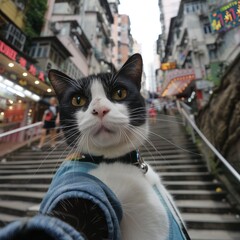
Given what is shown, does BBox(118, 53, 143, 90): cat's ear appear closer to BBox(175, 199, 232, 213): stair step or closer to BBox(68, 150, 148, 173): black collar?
BBox(68, 150, 148, 173): black collar

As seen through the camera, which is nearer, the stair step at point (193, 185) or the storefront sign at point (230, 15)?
the storefront sign at point (230, 15)

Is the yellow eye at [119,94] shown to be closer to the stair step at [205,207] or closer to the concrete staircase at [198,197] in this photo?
the concrete staircase at [198,197]

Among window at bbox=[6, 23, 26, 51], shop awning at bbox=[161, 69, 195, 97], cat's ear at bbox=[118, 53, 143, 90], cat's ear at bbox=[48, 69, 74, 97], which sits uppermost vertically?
shop awning at bbox=[161, 69, 195, 97]

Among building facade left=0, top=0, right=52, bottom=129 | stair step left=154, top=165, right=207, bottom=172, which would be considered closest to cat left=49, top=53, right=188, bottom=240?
stair step left=154, top=165, right=207, bottom=172

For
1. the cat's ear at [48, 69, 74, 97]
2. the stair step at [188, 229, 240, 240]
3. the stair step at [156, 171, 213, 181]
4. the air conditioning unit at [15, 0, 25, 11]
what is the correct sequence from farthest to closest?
the air conditioning unit at [15, 0, 25, 11], the stair step at [156, 171, 213, 181], the stair step at [188, 229, 240, 240], the cat's ear at [48, 69, 74, 97]

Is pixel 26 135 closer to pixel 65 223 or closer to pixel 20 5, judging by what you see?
pixel 65 223

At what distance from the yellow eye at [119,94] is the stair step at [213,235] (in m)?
2.50

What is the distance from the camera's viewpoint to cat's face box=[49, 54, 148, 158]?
1.10m

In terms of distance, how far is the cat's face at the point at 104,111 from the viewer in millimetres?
1101

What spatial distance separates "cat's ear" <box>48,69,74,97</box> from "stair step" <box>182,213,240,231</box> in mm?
2826

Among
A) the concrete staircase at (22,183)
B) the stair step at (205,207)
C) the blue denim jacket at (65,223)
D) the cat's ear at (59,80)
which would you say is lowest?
the concrete staircase at (22,183)

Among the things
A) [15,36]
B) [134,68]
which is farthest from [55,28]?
[134,68]

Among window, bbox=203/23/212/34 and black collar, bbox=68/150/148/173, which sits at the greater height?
window, bbox=203/23/212/34

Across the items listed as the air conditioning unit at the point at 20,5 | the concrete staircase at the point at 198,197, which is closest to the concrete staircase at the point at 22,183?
the concrete staircase at the point at 198,197
